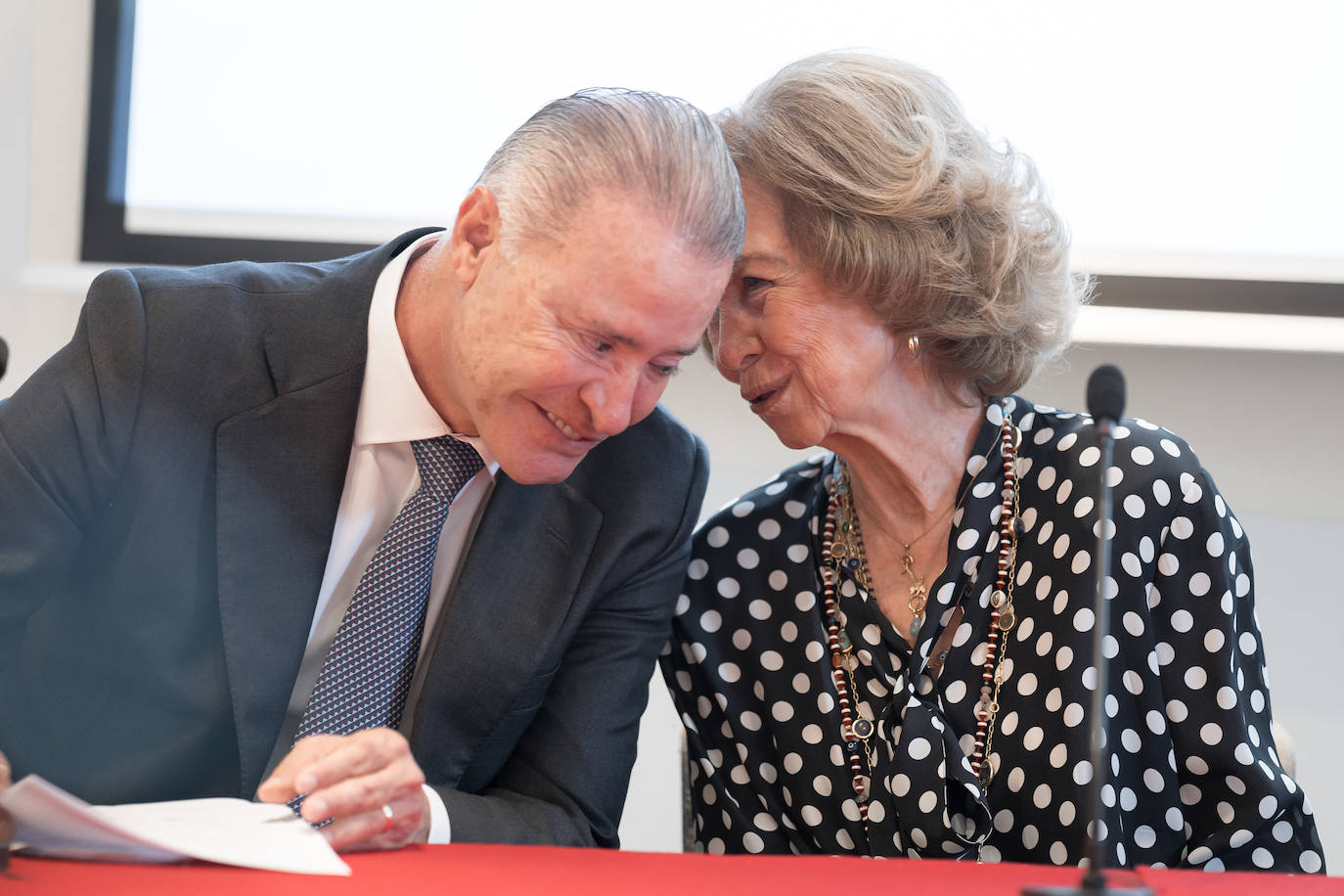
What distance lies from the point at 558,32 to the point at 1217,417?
1.40 meters

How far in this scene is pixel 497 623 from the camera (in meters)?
1.41

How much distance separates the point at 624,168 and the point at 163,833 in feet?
2.31

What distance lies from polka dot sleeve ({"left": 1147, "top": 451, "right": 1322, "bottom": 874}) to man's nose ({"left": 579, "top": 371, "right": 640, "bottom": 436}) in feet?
2.15

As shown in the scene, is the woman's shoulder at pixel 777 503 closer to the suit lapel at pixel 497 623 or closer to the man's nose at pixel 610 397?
the suit lapel at pixel 497 623

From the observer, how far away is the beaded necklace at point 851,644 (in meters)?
1.50

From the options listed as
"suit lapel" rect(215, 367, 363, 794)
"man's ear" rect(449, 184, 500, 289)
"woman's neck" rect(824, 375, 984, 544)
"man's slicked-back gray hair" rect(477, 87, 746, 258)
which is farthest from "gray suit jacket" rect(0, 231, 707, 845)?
"woman's neck" rect(824, 375, 984, 544)

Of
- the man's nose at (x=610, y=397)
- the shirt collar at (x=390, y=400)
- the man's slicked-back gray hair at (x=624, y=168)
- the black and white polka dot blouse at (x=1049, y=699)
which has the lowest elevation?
the black and white polka dot blouse at (x=1049, y=699)

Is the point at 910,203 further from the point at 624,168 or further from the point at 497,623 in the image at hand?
the point at 497,623

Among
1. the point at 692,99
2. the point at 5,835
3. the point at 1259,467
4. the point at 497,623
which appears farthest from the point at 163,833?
the point at 1259,467

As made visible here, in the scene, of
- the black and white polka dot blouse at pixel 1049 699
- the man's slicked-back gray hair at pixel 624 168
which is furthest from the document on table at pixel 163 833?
the black and white polka dot blouse at pixel 1049 699

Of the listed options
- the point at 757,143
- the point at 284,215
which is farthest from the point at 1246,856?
the point at 284,215

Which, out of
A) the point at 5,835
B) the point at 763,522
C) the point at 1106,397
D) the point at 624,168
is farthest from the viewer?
the point at 763,522

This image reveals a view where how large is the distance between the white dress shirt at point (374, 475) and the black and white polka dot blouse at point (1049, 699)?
1.54 feet

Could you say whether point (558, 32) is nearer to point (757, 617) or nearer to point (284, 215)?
point (284, 215)
